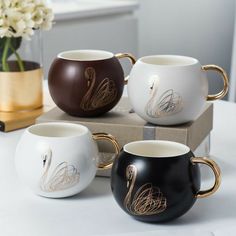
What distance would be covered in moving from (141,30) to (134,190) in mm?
2101

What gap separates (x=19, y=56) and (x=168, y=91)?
53 cm

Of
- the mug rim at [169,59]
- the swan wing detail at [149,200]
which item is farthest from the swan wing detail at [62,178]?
the mug rim at [169,59]

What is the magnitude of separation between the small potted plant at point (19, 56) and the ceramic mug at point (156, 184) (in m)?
0.54

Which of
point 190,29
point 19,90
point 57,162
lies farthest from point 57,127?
point 190,29

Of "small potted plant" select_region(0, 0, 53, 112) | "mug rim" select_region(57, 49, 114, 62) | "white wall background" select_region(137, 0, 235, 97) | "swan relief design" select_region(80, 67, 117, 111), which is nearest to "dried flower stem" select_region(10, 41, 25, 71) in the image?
"small potted plant" select_region(0, 0, 53, 112)

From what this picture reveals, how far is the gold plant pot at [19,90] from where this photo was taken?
1359 mm

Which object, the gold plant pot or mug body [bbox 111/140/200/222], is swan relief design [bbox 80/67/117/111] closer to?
mug body [bbox 111/140/200/222]

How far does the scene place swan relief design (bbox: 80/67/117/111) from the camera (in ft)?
3.38

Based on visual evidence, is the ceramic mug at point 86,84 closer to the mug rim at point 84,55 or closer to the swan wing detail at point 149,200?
the mug rim at point 84,55

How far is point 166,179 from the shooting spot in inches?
31.5

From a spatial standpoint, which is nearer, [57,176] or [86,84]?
[57,176]

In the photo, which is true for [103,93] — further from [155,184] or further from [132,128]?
[155,184]

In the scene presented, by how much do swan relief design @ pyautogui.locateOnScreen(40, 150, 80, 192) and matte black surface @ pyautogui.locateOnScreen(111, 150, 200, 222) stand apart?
73 mm

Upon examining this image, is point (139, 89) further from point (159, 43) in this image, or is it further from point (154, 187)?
point (159, 43)
